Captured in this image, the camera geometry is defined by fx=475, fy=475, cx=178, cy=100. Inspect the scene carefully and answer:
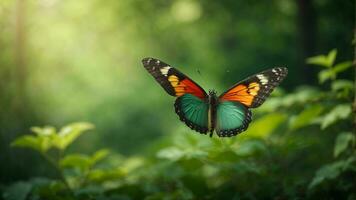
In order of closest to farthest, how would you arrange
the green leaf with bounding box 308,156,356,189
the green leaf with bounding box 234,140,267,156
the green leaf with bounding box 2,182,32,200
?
the green leaf with bounding box 308,156,356,189 → the green leaf with bounding box 234,140,267,156 → the green leaf with bounding box 2,182,32,200

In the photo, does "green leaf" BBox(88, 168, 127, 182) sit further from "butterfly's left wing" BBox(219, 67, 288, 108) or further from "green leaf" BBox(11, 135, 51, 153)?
"butterfly's left wing" BBox(219, 67, 288, 108)

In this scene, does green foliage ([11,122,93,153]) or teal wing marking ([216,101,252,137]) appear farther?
green foliage ([11,122,93,153])

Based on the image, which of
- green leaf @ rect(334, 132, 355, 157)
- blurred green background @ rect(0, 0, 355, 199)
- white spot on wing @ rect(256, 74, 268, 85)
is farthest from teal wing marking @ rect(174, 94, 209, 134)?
blurred green background @ rect(0, 0, 355, 199)

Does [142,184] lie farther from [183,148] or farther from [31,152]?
[31,152]

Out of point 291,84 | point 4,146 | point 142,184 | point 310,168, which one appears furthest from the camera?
point 291,84

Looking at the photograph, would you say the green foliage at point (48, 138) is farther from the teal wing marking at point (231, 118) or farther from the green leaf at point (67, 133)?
the teal wing marking at point (231, 118)

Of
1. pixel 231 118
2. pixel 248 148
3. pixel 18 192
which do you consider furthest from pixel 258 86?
pixel 18 192

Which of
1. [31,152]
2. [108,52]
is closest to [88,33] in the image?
[108,52]

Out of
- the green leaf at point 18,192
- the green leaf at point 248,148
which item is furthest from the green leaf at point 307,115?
the green leaf at point 18,192
